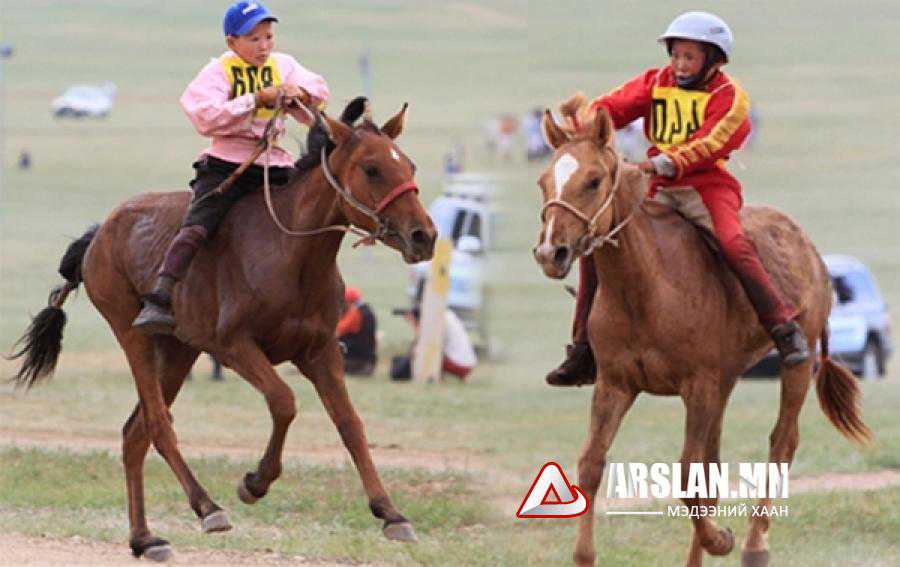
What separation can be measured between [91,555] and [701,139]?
404 centimetres

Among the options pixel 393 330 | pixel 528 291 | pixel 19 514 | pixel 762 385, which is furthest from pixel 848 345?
pixel 19 514

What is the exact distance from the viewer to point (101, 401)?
18.2 metres

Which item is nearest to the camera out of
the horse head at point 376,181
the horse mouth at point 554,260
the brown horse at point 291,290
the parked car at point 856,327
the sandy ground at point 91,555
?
the horse mouth at point 554,260

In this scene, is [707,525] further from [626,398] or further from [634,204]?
[634,204]

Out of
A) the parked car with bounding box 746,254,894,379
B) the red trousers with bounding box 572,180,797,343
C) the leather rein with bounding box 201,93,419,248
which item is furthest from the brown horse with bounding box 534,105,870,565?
the parked car with bounding box 746,254,894,379

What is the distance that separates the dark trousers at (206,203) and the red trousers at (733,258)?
1.73 metres

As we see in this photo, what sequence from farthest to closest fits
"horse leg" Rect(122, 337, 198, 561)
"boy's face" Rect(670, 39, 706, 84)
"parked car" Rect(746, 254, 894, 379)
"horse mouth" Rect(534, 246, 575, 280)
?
"parked car" Rect(746, 254, 894, 379) → "horse leg" Rect(122, 337, 198, 561) → "boy's face" Rect(670, 39, 706, 84) → "horse mouth" Rect(534, 246, 575, 280)

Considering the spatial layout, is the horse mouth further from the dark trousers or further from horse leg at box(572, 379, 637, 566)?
the dark trousers

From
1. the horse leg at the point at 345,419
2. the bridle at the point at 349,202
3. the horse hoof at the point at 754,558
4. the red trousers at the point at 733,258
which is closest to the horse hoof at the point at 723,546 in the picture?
the horse hoof at the point at 754,558

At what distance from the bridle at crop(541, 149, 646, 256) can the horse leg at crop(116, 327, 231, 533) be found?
2434 millimetres

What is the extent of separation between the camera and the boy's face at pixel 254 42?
31.3ft

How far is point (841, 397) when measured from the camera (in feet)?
38.3

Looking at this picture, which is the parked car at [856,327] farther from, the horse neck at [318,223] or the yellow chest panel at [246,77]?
the horse neck at [318,223]

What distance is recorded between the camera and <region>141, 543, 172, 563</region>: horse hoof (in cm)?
974
